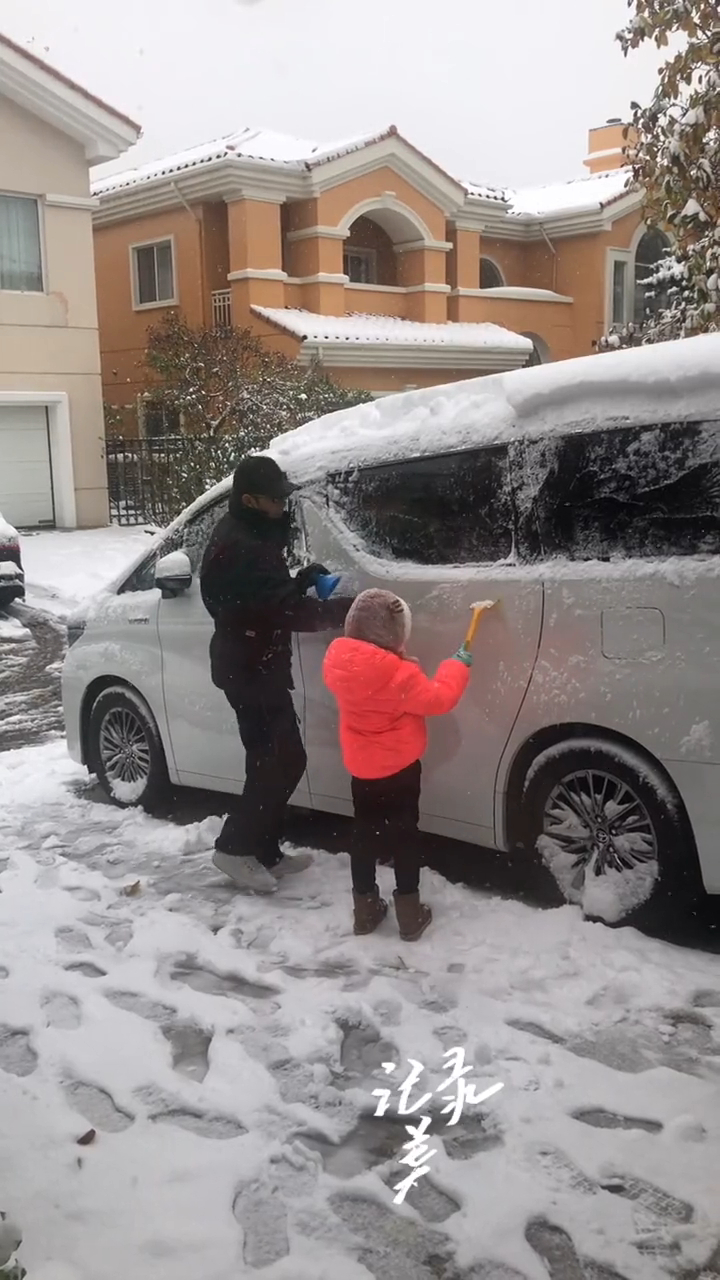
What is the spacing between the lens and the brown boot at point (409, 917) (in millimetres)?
4215

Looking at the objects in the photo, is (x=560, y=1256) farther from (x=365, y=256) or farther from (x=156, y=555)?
(x=365, y=256)

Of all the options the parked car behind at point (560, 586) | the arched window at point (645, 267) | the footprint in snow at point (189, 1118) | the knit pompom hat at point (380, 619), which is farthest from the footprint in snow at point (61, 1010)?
the arched window at point (645, 267)

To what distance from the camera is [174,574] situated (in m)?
5.38

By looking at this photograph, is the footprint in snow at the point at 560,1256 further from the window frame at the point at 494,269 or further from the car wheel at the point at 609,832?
the window frame at the point at 494,269

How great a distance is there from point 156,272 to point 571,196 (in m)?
10.5

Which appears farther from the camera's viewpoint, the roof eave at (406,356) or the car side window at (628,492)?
the roof eave at (406,356)

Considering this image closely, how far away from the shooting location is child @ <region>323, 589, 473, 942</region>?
402 cm

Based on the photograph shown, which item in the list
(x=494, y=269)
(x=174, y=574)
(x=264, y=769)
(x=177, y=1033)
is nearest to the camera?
(x=177, y=1033)

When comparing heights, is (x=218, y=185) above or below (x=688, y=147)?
above

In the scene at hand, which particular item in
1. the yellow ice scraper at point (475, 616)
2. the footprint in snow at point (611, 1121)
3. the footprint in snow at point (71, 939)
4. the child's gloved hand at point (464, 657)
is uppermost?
the yellow ice scraper at point (475, 616)

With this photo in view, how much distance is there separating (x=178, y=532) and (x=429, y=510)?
165 cm

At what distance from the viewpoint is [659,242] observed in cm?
2711

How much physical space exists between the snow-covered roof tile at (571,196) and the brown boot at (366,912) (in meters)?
21.7

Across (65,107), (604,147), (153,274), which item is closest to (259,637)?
(65,107)
